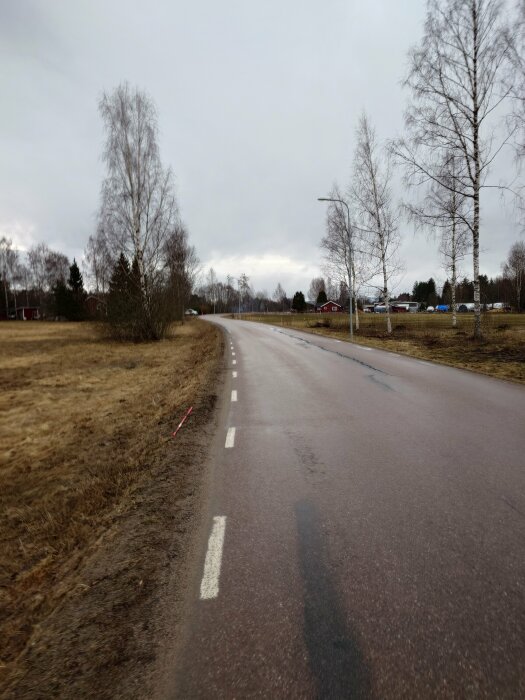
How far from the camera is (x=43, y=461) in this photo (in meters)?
6.07

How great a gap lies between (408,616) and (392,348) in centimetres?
1664

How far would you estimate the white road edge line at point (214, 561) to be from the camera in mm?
2698

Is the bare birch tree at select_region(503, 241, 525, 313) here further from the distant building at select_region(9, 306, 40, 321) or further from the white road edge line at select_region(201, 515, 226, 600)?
the distant building at select_region(9, 306, 40, 321)

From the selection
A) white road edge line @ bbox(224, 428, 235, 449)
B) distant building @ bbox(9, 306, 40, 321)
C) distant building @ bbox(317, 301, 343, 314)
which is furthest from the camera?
distant building @ bbox(317, 301, 343, 314)

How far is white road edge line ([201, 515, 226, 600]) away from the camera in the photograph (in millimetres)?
2698

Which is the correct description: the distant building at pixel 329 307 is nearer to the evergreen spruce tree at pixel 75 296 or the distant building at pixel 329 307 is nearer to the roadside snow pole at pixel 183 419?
the evergreen spruce tree at pixel 75 296

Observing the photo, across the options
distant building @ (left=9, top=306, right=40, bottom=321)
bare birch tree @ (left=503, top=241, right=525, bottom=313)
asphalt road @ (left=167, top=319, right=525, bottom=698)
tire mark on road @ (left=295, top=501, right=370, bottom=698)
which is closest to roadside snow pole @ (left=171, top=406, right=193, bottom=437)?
asphalt road @ (left=167, top=319, right=525, bottom=698)

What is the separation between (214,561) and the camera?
302 centimetres

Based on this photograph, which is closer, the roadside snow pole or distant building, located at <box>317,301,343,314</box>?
the roadside snow pole

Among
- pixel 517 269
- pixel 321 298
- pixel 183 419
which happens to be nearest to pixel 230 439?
pixel 183 419

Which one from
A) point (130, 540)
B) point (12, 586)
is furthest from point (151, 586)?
point (12, 586)

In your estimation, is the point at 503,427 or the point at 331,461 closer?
the point at 331,461

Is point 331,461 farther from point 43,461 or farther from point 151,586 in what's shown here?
point 43,461

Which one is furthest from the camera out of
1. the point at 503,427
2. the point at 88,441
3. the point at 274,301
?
the point at 274,301
